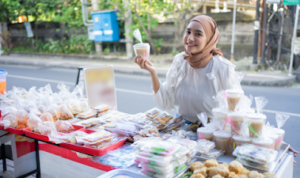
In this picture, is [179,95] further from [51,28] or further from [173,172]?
[51,28]

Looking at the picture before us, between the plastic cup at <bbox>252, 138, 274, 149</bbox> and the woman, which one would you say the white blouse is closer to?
the woman

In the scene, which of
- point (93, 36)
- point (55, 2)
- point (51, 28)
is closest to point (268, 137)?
point (93, 36)

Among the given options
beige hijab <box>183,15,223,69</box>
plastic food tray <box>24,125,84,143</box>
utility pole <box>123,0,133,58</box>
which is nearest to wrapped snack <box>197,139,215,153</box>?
beige hijab <box>183,15,223,69</box>

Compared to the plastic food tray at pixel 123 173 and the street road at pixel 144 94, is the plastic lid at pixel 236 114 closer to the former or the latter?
the plastic food tray at pixel 123 173

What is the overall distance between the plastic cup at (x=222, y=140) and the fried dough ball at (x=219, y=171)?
1.05 feet

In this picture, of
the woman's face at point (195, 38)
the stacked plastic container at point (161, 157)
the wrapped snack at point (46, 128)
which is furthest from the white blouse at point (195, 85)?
the wrapped snack at point (46, 128)

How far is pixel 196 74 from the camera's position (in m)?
2.38

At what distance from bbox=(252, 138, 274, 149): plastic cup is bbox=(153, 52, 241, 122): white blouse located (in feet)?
2.13

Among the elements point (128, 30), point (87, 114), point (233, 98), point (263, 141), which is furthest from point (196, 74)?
point (128, 30)

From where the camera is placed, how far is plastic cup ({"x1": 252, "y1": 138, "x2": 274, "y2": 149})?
5.65ft

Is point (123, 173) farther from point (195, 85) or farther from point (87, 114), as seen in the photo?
point (87, 114)

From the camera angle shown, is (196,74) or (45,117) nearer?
(196,74)

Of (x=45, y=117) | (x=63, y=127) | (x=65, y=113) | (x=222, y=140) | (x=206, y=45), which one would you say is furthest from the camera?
(x=65, y=113)

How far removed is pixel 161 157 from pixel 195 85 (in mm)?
1036
